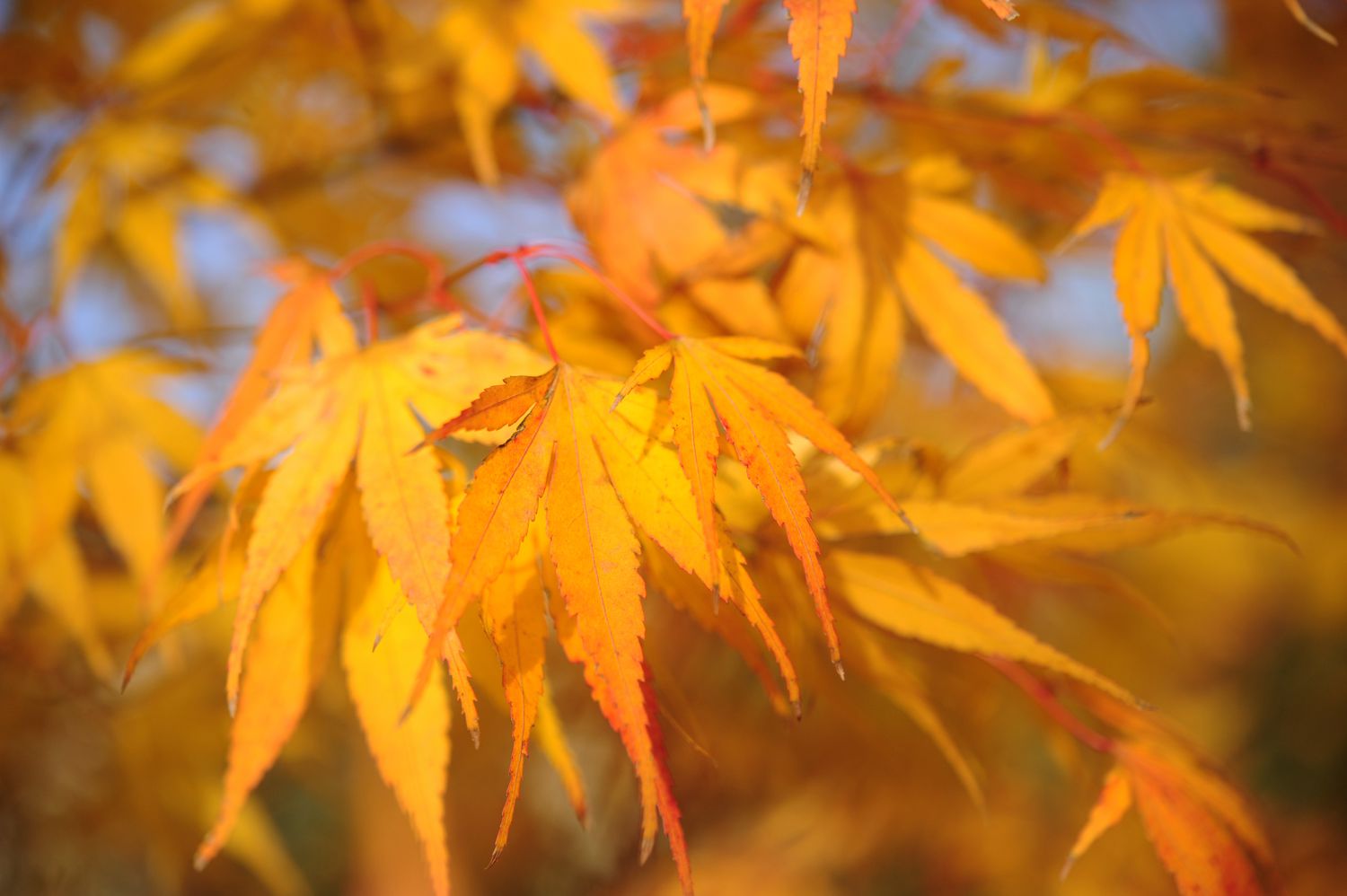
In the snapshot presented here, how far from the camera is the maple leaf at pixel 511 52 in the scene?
606mm

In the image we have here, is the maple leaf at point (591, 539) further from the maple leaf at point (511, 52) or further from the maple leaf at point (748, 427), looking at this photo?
→ the maple leaf at point (511, 52)

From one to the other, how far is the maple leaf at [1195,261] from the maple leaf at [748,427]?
0.63 feet

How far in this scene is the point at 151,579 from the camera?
542 mm

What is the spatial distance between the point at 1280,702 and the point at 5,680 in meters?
2.82

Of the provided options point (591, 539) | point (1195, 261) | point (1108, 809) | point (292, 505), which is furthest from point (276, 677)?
point (1195, 261)

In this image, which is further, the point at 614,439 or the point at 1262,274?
the point at 1262,274

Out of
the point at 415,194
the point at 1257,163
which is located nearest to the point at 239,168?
the point at 415,194

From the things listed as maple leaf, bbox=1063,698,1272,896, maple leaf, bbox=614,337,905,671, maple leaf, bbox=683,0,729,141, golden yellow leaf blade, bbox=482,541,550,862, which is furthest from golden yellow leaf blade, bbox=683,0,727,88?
maple leaf, bbox=1063,698,1272,896

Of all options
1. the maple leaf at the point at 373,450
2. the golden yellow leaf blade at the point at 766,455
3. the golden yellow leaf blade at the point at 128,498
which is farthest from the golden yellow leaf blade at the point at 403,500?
the golden yellow leaf blade at the point at 128,498

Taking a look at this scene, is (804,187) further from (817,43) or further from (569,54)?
(569,54)

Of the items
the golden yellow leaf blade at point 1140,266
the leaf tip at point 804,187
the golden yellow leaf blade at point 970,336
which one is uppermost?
the leaf tip at point 804,187

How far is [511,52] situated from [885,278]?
33 centimetres

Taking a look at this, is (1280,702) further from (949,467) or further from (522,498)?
(522,498)

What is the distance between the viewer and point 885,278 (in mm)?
562
